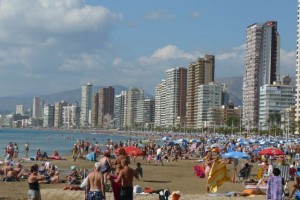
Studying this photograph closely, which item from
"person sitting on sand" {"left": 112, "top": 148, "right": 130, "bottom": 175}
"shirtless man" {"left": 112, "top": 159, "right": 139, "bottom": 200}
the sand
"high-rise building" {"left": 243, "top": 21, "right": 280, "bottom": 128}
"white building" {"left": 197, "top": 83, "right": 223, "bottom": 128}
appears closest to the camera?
"shirtless man" {"left": 112, "top": 159, "right": 139, "bottom": 200}

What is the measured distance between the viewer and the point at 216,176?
18141 mm

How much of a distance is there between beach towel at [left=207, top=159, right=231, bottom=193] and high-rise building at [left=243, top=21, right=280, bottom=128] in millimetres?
162942

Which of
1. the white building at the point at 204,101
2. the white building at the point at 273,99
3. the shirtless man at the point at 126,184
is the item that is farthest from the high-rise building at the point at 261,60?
the shirtless man at the point at 126,184

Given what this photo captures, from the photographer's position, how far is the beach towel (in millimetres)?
17922

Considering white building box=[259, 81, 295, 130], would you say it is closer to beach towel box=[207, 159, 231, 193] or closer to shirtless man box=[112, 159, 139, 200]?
beach towel box=[207, 159, 231, 193]

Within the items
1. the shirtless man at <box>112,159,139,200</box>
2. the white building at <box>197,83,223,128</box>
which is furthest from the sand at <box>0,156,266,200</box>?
the white building at <box>197,83,223,128</box>

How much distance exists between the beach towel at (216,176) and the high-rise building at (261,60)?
16294 centimetres

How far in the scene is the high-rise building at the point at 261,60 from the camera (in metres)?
182

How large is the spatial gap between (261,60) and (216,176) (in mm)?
170244

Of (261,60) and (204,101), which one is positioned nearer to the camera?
(261,60)

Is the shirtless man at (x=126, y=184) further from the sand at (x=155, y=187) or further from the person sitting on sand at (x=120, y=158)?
the sand at (x=155, y=187)

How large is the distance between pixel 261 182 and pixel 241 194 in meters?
2.38

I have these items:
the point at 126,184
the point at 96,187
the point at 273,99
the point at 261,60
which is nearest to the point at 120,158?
the point at 126,184

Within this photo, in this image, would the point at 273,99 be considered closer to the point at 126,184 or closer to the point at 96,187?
the point at 126,184
